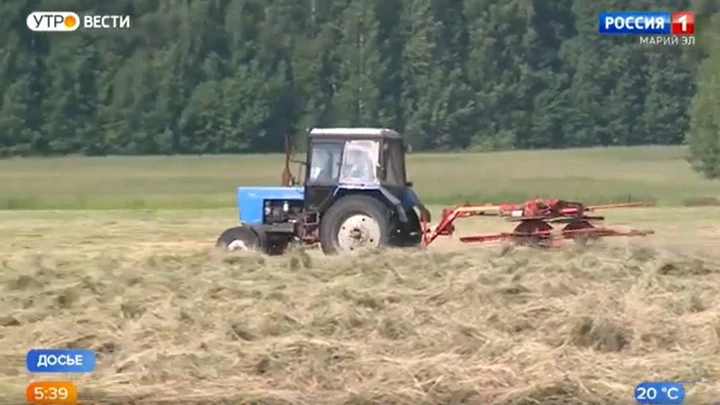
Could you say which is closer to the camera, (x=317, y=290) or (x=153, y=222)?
(x=317, y=290)

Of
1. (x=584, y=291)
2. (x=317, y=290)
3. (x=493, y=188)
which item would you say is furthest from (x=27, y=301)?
(x=493, y=188)

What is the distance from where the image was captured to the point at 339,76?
25.5 ft

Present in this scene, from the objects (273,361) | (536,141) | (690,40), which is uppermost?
(690,40)

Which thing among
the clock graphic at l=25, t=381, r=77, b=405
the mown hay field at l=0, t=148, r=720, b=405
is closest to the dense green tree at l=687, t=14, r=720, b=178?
the mown hay field at l=0, t=148, r=720, b=405

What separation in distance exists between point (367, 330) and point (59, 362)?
1.45m

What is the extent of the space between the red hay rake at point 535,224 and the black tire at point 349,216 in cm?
37

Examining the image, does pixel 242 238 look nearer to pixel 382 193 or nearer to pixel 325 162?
pixel 325 162

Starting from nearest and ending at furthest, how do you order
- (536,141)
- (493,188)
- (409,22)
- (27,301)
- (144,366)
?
(144,366)
(27,301)
(409,22)
(536,141)
(493,188)

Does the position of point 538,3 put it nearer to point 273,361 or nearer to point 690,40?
point 690,40

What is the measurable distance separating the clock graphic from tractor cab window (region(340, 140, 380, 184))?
517 cm

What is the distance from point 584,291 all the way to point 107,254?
10.7 ft

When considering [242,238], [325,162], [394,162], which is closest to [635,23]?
[394,162]

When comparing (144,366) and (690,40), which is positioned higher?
(690,40)

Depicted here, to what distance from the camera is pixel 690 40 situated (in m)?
8.34
